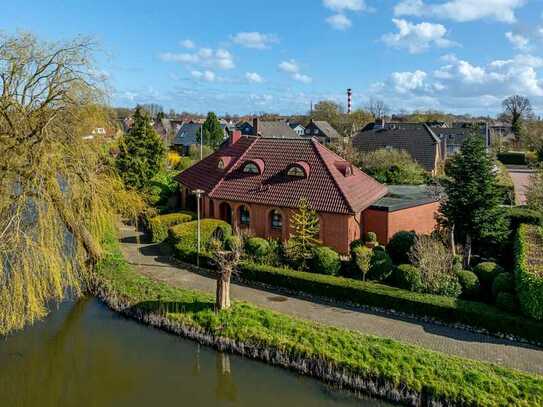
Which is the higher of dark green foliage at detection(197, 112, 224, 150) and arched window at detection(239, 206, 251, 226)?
dark green foliage at detection(197, 112, 224, 150)

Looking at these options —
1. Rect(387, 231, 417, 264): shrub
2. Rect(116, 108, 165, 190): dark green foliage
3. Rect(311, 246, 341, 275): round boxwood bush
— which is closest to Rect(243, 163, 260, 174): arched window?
Rect(311, 246, 341, 275): round boxwood bush

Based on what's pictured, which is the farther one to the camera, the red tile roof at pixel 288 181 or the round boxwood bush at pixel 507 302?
the red tile roof at pixel 288 181

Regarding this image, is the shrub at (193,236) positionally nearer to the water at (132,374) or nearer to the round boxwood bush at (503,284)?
the water at (132,374)

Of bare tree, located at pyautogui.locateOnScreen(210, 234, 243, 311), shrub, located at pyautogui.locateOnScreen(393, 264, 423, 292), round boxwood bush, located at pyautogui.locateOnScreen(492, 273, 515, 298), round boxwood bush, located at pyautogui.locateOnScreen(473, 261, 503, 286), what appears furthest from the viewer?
round boxwood bush, located at pyautogui.locateOnScreen(473, 261, 503, 286)

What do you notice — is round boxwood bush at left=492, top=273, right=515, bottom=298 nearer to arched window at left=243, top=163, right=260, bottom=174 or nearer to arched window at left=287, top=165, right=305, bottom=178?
arched window at left=287, top=165, right=305, bottom=178

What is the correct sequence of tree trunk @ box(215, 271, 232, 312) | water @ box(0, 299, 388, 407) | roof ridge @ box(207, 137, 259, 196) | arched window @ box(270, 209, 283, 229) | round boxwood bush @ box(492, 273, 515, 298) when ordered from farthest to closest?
1. roof ridge @ box(207, 137, 259, 196)
2. arched window @ box(270, 209, 283, 229)
3. round boxwood bush @ box(492, 273, 515, 298)
4. tree trunk @ box(215, 271, 232, 312)
5. water @ box(0, 299, 388, 407)

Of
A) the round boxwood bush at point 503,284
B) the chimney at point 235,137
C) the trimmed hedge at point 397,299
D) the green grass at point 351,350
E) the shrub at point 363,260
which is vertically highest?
the chimney at point 235,137

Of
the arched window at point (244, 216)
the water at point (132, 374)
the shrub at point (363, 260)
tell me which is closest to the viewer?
the water at point (132, 374)

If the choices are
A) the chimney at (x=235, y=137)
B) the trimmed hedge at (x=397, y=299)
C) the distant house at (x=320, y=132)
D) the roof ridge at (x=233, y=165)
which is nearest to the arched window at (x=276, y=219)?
the roof ridge at (x=233, y=165)
